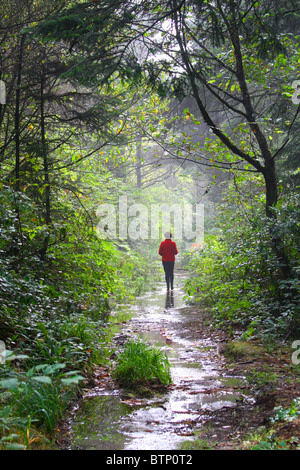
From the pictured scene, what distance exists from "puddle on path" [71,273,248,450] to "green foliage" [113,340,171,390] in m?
0.21

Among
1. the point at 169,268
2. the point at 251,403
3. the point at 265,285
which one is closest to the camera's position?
the point at 251,403

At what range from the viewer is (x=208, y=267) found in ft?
36.5

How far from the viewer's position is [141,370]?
4.79 m

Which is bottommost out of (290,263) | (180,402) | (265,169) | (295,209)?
(180,402)

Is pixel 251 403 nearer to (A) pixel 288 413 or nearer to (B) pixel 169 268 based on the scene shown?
(A) pixel 288 413

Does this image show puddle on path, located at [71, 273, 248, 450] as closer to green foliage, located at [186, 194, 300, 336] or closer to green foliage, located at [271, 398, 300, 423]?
green foliage, located at [271, 398, 300, 423]

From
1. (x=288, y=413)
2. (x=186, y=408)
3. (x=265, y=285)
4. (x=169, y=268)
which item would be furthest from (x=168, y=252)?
(x=288, y=413)

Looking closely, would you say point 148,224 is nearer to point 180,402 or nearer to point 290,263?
point 290,263

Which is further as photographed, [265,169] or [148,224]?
[148,224]

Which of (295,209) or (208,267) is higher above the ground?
(295,209)

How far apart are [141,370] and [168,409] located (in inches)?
31.3

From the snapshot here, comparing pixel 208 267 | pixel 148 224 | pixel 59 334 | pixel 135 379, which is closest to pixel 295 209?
pixel 135 379

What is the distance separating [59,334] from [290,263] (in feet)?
12.7
